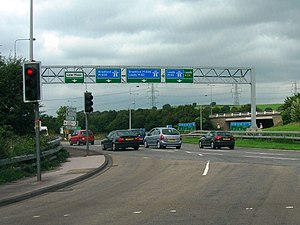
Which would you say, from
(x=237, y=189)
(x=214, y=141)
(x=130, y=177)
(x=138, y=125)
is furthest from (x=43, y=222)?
(x=138, y=125)

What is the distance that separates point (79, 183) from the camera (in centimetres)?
1614

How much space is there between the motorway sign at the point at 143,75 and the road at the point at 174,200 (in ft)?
100

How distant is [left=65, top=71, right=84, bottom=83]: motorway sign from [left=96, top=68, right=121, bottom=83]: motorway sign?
5.19 ft

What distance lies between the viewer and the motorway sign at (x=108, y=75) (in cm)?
4766

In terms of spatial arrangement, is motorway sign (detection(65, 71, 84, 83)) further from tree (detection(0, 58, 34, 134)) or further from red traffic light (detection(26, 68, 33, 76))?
red traffic light (detection(26, 68, 33, 76))

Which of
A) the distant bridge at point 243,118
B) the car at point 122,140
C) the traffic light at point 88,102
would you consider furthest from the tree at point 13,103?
the distant bridge at point 243,118

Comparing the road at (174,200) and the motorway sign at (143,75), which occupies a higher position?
the motorway sign at (143,75)

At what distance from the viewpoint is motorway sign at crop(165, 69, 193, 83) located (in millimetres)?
48438

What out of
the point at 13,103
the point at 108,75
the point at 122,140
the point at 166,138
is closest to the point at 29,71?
the point at 13,103

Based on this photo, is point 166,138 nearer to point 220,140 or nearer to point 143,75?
point 220,140

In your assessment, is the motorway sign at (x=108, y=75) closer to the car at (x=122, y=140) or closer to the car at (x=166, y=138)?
the car at (x=166, y=138)

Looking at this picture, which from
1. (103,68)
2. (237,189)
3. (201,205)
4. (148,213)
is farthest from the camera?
(103,68)

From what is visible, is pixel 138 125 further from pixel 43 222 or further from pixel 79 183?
pixel 43 222

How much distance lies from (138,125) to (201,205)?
90830 mm
